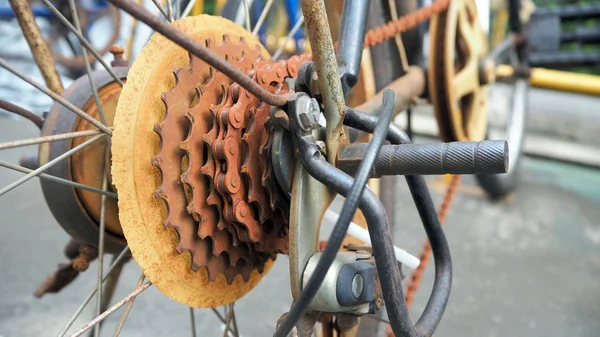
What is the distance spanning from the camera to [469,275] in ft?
4.13

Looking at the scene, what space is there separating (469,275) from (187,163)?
3.04ft

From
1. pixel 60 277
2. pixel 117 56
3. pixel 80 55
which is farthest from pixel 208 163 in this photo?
pixel 80 55

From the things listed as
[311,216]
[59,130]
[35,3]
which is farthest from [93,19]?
[311,216]

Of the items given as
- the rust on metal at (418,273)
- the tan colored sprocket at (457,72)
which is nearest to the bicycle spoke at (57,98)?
the rust on metal at (418,273)

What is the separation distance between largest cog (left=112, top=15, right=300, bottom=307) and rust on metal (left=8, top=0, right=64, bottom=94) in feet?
0.72

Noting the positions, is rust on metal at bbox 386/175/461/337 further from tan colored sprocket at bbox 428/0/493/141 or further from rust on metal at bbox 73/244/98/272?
rust on metal at bbox 73/244/98/272

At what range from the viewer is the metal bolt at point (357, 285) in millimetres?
493

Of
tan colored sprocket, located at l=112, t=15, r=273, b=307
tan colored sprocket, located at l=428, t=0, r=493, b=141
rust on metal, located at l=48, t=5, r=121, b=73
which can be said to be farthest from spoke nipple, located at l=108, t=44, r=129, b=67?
rust on metal, located at l=48, t=5, r=121, b=73

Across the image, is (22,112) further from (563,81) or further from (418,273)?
(563,81)

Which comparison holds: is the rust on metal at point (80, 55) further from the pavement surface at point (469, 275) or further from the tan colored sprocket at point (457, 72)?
the tan colored sprocket at point (457, 72)

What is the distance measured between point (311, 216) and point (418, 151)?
0.11 metres

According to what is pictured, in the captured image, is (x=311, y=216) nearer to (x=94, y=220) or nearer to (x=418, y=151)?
(x=418, y=151)

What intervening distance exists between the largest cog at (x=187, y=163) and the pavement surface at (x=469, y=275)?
554 mm

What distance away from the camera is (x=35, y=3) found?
8.36 ft
